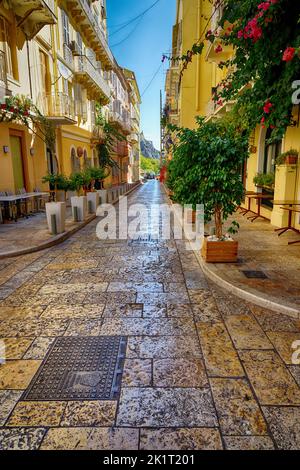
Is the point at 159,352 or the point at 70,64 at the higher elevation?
the point at 70,64

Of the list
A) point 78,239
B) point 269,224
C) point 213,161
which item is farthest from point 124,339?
point 269,224

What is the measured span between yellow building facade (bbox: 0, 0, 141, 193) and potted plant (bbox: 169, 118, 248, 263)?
692 cm

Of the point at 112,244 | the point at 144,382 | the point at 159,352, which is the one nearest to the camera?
the point at 144,382

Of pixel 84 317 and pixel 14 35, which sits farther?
pixel 14 35

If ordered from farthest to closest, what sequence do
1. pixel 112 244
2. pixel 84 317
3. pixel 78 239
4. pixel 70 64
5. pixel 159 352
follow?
pixel 70 64, pixel 78 239, pixel 112 244, pixel 84 317, pixel 159 352

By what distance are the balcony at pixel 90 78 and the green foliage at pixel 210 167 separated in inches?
556

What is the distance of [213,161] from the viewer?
5.05 m

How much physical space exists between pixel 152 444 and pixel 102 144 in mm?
21586

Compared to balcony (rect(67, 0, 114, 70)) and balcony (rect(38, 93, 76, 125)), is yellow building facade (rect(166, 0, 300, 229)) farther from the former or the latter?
balcony (rect(38, 93, 76, 125))

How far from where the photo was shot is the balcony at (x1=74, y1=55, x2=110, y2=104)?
16906 millimetres

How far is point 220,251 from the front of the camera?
545cm

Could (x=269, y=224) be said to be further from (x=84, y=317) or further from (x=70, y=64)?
(x=70, y=64)

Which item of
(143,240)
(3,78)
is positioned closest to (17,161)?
(3,78)

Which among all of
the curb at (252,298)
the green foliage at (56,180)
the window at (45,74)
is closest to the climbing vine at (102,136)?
the window at (45,74)
